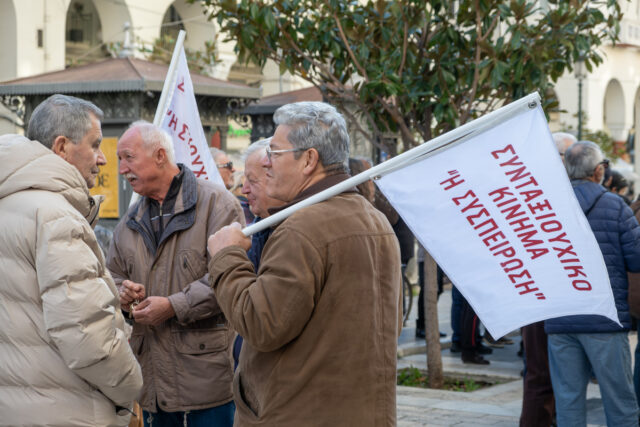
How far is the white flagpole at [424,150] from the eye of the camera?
3.23m

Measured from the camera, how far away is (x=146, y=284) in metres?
4.57

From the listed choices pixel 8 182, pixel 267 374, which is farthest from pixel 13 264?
pixel 267 374

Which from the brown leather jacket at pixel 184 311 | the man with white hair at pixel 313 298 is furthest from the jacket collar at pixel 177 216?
the man with white hair at pixel 313 298

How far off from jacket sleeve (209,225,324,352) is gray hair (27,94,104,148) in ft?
3.69

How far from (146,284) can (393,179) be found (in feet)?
5.45

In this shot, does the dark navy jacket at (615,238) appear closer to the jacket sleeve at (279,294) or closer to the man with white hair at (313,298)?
the man with white hair at (313,298)

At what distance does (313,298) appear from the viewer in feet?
10.3

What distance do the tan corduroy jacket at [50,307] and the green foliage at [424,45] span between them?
4.89 m

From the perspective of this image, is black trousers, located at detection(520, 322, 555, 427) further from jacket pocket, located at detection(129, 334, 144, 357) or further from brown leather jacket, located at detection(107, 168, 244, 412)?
jacket pocket, located at detection(129, 334, 144, 357)

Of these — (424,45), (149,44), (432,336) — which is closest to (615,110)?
(149,44)

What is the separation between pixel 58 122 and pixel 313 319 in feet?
4.68

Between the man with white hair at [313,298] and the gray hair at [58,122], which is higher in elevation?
the gray hair at [58,122]

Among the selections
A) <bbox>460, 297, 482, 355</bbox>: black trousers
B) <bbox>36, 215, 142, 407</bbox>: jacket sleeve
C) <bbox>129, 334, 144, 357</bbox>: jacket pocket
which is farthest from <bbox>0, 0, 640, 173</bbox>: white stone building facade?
<bbox>36, 215, 142, 407</bbox>: jacket sleeve

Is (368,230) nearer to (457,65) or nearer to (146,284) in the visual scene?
(146,284)
